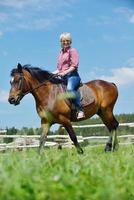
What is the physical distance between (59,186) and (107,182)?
9.5 inches

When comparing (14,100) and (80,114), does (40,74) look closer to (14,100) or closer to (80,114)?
(14,100)

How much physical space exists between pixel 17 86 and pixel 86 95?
1710 mm

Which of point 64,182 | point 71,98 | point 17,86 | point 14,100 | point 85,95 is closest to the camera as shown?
point 64,182

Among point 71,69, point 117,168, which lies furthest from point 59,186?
point 71,69

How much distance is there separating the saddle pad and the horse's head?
135cm

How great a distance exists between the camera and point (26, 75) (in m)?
11.5

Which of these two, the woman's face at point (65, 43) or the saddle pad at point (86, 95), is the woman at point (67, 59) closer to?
the woman's face at point (65, 43)

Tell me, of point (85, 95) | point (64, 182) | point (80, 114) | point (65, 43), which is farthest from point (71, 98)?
point (64, 182)

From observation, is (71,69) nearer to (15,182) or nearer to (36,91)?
(36,91)

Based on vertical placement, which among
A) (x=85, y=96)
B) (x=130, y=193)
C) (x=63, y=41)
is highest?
(x=63, y=41)

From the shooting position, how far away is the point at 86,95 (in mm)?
12133

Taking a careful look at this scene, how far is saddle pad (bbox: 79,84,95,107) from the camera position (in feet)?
39.3

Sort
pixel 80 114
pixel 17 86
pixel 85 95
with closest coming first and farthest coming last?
pixel 17 86
pixel 80 114
pixel 85 95

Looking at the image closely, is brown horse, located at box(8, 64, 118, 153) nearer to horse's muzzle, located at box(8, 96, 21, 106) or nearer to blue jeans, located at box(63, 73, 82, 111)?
horse's muzzle, located at box(8, 96, 21, 106)
